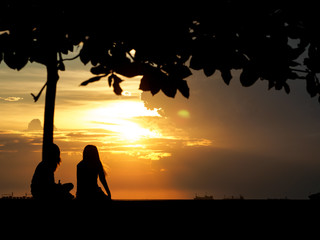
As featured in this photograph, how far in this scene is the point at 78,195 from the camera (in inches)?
373

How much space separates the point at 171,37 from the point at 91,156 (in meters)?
4.61

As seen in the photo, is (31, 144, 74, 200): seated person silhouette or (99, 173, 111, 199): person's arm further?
(99, 173, 111, 199): person's arm

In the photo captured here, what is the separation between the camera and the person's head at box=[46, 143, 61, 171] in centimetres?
878

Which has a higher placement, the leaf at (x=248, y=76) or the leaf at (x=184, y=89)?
the leaf at (x=248, y=76)

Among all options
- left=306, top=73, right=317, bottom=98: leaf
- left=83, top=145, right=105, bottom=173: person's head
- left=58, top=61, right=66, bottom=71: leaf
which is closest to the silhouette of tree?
left=306, top=73, right=317, bottom=98: leaf

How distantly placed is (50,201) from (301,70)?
5639 mm

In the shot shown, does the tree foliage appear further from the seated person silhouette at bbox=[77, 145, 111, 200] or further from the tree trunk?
the seated person silhouette at bbox=[77, 145, 111, 200]

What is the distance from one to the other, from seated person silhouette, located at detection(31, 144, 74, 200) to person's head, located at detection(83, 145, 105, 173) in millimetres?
712

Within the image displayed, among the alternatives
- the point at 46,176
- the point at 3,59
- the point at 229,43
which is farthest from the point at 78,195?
the point at 229,43

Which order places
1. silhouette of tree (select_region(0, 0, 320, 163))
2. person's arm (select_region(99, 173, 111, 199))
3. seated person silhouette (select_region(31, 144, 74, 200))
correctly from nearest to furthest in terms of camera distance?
silhouette of tree (select_region(0, 0, 320, 163)), seated person silhouette (select_region(31, 144, 74, 200)), person's arm (select_region(99, 173, 111, 199))

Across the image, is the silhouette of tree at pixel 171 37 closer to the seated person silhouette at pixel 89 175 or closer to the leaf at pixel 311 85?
the leaf at pixel 311 85

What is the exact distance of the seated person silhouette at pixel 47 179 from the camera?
8.57m

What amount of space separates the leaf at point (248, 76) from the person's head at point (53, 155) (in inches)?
189

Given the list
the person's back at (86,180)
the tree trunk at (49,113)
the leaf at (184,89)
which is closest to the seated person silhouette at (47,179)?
the tree trunk at (49,113)
